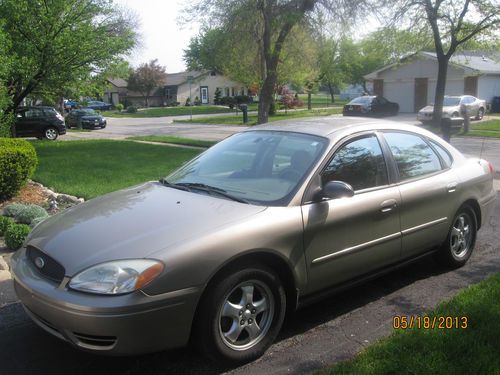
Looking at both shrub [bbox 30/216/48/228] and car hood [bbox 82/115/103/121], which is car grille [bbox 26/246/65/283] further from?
car hood [bbox 82/115/103/121]

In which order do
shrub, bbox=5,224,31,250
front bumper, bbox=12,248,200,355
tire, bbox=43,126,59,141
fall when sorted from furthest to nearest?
1. tire, bbox=43,126,59,141
2. shrub, bbox=5,224,31,250
3. front bumper, bbox=12,248,200,355

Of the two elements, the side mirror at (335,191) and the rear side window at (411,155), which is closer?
the side mirror at (335,191)

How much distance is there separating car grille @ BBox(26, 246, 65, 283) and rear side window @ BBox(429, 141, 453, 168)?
3.63 m

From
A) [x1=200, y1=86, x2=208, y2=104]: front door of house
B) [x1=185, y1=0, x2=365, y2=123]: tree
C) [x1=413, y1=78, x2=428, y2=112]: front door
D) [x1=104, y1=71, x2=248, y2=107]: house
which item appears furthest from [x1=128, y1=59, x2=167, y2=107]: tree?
[x1=185, y1=0, x2=365, y2=123]: tree

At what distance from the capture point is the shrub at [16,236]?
581 centimetres

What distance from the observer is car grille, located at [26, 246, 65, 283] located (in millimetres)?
3168

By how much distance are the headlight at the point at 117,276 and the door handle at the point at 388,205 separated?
2.01 m

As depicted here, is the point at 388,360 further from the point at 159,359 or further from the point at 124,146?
the point at 124,146

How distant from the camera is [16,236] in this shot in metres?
5.81

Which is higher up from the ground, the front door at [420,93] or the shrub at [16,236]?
the front door at [420,93]

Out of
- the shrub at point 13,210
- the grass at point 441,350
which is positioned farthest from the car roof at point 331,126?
the shrub at point 13,210

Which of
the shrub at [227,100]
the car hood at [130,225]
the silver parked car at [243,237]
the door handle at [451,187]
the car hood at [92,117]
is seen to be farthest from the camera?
the shrub at [227,100]

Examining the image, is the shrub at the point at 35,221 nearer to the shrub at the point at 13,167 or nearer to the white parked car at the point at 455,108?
the shrub at the point at 13,167

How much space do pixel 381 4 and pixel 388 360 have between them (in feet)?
64.9
